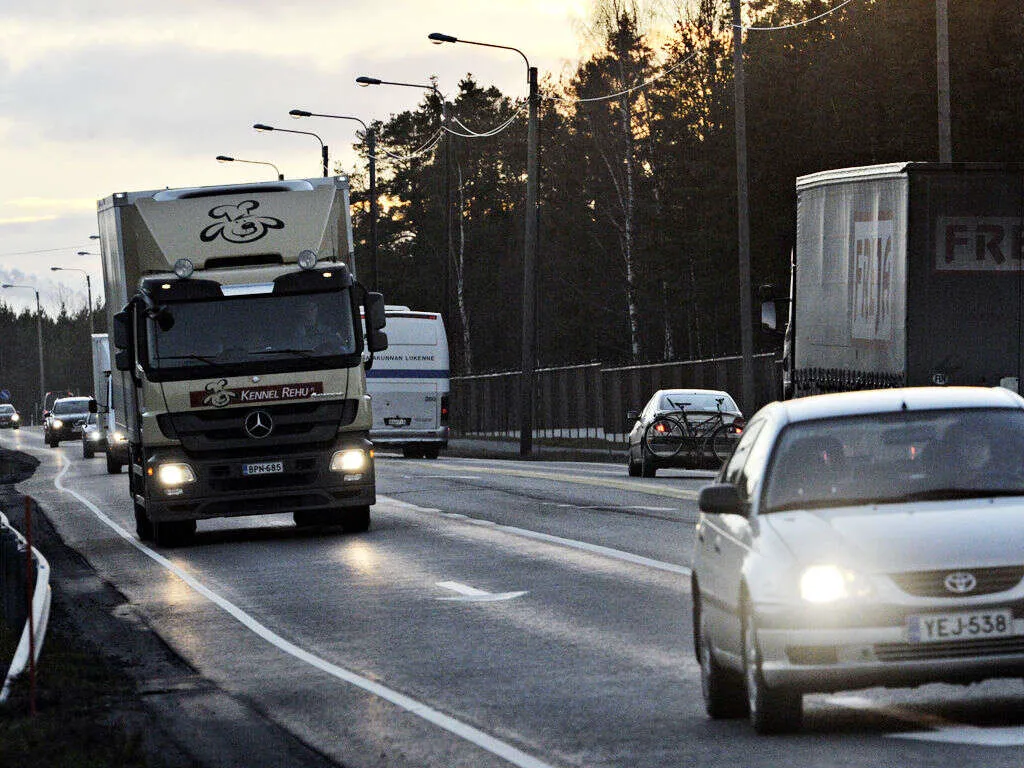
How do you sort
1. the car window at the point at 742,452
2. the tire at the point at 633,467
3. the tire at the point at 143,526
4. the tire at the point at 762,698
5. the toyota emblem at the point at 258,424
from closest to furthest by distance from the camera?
the tire at the point at 762,698 < the car window at the point at 742,452 < the toyota emblem at the point at 258,424 < the tire at the point at 143,526 < the tire at the point at 633,467

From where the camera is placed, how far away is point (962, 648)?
826 cm

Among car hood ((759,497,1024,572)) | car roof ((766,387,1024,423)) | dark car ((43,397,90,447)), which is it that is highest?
car roof ((766,387,1024,423))

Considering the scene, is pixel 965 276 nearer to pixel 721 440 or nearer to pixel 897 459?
pixel 897 459

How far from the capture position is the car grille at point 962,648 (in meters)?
8.26

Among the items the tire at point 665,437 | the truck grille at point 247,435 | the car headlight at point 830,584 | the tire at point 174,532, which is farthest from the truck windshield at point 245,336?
the car headlight at point 830,584

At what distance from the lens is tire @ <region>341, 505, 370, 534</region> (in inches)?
940

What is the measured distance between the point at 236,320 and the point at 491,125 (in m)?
92.1

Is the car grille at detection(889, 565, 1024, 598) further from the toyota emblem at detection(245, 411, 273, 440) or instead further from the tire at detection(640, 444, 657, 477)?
the tire at detection(640, 444, 657, 477)

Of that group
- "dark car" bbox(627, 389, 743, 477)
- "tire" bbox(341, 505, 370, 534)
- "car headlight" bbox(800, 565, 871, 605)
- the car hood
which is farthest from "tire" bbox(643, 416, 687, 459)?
"car headlight" bbox(800, 565, 871, 605)

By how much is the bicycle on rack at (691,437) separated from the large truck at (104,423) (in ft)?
35.0

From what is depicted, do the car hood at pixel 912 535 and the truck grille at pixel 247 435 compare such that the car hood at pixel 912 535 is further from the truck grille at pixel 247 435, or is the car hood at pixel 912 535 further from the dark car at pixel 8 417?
the dark car at pixel 8 417

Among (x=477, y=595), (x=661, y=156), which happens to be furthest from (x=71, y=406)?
(x=477, y=595)

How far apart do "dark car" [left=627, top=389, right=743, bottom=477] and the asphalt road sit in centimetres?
581

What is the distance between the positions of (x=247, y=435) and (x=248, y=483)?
0.52 metres
